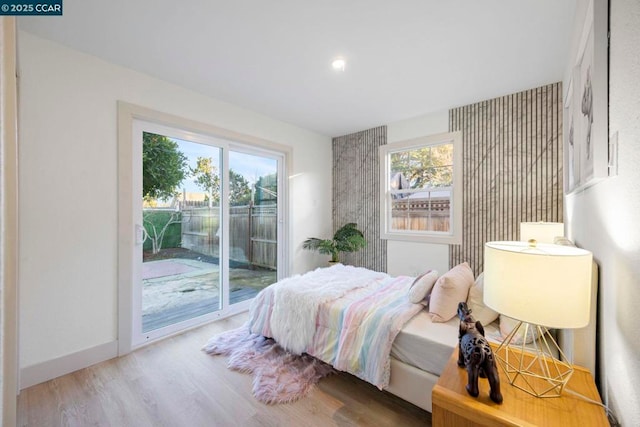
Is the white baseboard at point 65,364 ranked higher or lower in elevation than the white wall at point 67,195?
lower

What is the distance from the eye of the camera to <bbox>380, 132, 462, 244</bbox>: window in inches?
134

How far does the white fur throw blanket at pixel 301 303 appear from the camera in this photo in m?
2.12

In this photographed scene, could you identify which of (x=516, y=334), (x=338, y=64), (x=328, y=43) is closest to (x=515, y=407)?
(x=516, y=334)

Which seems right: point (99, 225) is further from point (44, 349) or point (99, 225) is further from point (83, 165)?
point (44, 349)

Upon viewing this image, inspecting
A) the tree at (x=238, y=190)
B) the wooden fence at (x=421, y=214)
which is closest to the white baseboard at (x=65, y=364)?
the tree at (x=238, y=190)

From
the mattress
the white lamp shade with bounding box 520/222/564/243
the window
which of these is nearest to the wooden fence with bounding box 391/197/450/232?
the window

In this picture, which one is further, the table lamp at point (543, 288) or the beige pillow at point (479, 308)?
the beige pillow at point (479, 308)

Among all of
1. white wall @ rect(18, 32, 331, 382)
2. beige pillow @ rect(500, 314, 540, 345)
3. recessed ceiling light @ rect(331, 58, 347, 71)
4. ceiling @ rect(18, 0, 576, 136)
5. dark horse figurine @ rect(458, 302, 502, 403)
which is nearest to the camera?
dark horse figurine @ rect(458, 302, 502, 403)

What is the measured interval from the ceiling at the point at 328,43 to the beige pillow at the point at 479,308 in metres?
1.90

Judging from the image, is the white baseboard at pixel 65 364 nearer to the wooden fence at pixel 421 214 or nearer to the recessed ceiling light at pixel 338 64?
the recessed ceiling light at pixel 338 64

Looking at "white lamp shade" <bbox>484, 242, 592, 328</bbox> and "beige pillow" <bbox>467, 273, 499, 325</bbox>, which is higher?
"white lamp shade" <bbox>484, 242, 592, 328</bbox>

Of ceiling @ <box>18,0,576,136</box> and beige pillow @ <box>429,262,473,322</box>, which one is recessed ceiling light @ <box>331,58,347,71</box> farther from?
beige pillow @ <box>429,262,473,322</box>

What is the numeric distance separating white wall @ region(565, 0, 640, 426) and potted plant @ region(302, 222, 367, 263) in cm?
306

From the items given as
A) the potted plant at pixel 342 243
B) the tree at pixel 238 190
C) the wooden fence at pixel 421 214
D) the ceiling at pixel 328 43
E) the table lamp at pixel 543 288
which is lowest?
the potted plant at pixel 342 243
